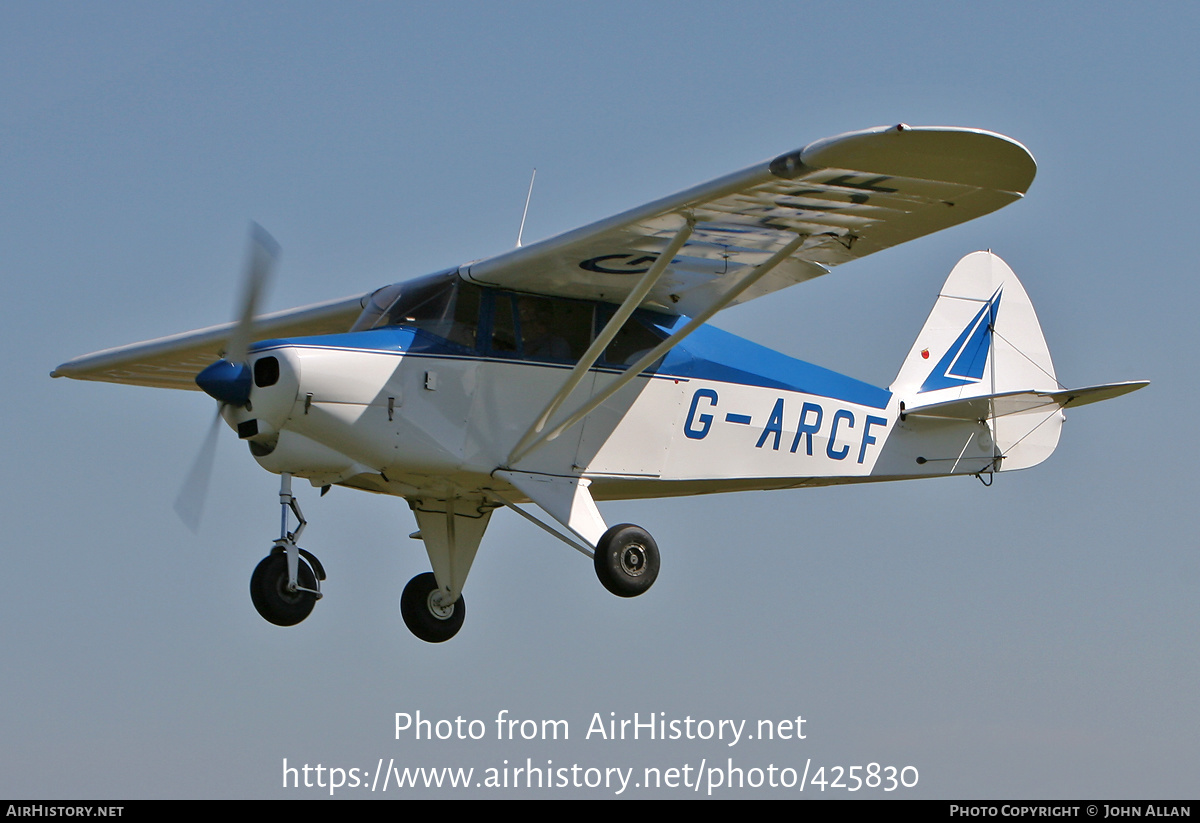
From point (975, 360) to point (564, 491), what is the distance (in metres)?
4.96

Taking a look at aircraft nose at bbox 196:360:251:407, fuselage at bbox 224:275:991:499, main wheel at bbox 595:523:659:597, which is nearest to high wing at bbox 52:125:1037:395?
fuselage at bbox 224:275:991:499

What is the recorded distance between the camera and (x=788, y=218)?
437 inches

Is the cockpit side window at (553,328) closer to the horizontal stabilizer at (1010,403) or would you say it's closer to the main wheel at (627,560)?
the main wheel at (627,560)

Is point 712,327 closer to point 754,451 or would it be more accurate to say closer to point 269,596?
point 754,451

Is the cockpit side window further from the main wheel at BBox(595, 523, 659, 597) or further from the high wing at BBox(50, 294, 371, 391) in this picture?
the high wing at BBox(50, 294, 371, 391)

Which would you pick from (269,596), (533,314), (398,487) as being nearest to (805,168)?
(533,314)

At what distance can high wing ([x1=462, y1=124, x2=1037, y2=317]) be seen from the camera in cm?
970

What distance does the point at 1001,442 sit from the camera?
47.6 ft

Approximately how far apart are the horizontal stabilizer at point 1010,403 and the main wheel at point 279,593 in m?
5.44

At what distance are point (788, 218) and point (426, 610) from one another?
182 inches

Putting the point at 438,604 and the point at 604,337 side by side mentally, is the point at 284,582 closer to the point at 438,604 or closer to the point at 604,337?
the point at 438,604

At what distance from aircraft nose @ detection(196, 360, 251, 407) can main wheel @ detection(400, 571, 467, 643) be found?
294 centimetres

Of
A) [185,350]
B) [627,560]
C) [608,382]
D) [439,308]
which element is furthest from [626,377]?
[185,350]

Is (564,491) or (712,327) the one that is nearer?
(564,491)
